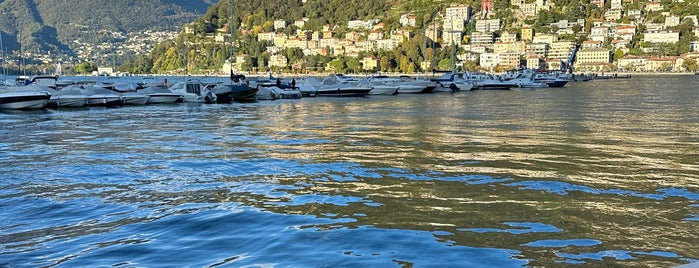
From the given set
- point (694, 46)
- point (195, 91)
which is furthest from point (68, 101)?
point (694, 46)

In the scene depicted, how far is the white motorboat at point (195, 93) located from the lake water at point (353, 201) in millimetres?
21226

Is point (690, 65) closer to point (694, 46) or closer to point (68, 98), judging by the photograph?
point (694, 46)

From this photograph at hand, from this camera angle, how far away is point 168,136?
718 inches

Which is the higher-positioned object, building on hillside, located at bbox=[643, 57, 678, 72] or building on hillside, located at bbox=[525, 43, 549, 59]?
building on hillside, located at bbox=[525, 43, 549, 59]

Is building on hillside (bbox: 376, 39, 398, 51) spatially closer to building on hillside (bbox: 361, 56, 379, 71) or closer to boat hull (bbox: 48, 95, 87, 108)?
building on hillside (bbox: 361, 56, 379, 71)

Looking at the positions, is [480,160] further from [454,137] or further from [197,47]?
[197,47]

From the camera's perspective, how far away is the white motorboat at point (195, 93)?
126 ft

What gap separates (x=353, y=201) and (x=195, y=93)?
104ft

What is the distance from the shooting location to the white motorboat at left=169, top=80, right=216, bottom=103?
38.3m

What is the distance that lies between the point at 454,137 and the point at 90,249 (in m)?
11.7

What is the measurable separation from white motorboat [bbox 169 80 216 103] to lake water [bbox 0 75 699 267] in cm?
2123

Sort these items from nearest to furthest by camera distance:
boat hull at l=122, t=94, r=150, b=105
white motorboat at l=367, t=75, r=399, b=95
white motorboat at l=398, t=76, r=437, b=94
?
1. boat hull at l=122, t=94, r=150, b=105
2. white motorboat at l=367, t=75, r=399, b=95
3. white motorboat at l=398, t=76, r=437, b=94

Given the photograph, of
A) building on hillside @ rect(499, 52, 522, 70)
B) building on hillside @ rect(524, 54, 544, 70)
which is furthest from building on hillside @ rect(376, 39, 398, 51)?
building on hillside @ rect(524, 54, 544, 70)

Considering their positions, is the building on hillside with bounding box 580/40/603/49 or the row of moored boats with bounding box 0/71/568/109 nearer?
the row of moored boats with bounding box 0/71/568/109
